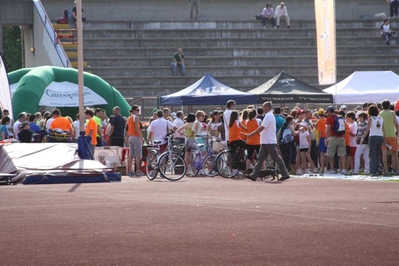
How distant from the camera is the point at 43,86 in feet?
109

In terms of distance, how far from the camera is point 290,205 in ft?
48.5

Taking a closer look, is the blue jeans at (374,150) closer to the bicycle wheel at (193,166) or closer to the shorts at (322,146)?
the shorts at (322,146)

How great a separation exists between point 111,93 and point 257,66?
11.1 m

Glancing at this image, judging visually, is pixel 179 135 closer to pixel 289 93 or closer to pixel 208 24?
pixel 289 93

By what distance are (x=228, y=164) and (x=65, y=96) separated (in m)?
11.4

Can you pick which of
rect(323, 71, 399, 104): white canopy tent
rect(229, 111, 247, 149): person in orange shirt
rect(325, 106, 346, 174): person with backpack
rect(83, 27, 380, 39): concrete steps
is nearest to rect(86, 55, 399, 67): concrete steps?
rect(83, 27, 380, 39): concrete steps

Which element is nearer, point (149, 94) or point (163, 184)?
point (163, 184)

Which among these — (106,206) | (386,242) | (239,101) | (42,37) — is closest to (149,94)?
(42,37)

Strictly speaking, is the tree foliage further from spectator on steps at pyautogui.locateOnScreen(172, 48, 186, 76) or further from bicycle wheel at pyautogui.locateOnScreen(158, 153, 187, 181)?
bicycle wheel at pyautogui.locateOnScreen(158, 153, 187, 181)

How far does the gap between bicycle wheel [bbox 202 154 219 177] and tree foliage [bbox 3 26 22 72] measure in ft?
140

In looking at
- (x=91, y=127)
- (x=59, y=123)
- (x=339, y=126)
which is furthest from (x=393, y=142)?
(x=59, y=123)

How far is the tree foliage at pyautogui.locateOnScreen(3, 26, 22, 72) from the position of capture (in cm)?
6606

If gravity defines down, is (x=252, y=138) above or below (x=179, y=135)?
below

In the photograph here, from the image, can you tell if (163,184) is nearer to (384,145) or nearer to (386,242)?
(384,145)
